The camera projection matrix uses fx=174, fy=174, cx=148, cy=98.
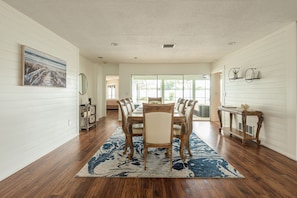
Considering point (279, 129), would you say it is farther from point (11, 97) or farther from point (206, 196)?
point (11, 97)

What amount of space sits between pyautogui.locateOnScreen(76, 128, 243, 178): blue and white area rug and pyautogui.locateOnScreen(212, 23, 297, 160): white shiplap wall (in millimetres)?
1371

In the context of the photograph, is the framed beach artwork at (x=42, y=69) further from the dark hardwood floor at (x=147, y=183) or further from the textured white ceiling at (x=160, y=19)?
the dark hardwood floor at (x=147, y=183)

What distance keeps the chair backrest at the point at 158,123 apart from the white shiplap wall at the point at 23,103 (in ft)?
6.52

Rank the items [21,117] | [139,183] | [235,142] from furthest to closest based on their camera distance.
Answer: [235,142] → [21,117] → [139,183]

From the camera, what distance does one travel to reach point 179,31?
3582 millimetres

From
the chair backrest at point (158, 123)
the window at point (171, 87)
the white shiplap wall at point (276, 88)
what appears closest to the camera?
the chair backrest at point (158, 123)

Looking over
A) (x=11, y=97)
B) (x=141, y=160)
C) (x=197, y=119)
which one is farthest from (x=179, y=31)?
(x=197, y=119)

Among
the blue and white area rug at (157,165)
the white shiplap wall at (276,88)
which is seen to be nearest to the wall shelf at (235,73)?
the white shiplap wall at (276,88)

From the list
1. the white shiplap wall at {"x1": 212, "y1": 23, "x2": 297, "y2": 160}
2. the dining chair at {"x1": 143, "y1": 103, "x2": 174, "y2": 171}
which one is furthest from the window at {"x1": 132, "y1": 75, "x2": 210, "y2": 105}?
the dining chair at {"x1": 143, "y1": 103, "x2": 174, "y2": 171}

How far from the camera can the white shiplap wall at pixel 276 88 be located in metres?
3.22

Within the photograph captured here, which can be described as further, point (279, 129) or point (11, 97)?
point (279, 129)

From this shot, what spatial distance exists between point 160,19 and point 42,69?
2379 mm

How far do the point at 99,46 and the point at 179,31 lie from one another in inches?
90.2

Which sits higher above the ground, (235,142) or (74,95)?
(74,95)
